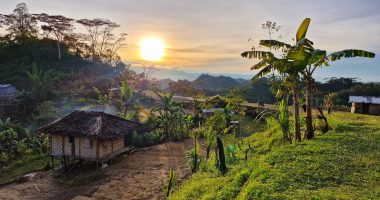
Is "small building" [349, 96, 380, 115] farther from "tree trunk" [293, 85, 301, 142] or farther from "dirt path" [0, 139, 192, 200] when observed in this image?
"dirt path" [0, 139, 192, 200]

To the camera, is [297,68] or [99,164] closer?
[297,68]

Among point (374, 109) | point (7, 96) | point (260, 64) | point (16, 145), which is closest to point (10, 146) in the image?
point (16, 145)

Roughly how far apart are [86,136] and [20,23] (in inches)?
1579

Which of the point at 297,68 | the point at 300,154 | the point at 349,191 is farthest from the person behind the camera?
the point at 297,68

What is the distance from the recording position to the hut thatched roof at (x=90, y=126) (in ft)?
56.0

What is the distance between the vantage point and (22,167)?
18.5 m

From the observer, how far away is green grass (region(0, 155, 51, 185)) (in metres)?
16.8

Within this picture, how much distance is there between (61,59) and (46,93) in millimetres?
16656

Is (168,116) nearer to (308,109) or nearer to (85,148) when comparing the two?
(85,148)

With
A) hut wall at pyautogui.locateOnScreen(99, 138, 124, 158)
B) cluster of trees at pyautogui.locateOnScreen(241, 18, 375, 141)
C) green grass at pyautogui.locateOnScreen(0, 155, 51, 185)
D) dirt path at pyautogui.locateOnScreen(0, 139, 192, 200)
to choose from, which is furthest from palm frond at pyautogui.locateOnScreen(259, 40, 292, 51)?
green grass at pyautogui.locateOnScreen(0, 155, 51, 185)

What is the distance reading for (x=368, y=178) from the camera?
25.4ft

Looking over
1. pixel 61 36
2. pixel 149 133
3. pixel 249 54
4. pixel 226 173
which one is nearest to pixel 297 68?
pixel 249 54

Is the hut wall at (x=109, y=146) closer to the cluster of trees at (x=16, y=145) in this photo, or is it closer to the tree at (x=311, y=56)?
the cluster of trees at (x=16, y=145)

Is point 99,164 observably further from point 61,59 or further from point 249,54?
point 61,59
